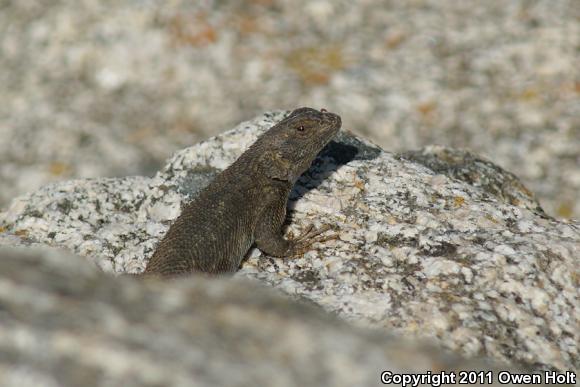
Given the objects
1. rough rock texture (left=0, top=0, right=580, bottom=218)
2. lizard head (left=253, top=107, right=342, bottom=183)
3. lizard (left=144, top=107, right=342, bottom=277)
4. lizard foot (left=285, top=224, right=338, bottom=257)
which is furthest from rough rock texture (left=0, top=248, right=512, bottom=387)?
rough rock texture (left=0, top=0, right=580, bottom=218)

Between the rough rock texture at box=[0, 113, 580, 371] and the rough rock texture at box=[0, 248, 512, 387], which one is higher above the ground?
the rough rock texture at box=[0, 113, 580, 371]

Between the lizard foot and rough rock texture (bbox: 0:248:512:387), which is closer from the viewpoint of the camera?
rough rock texture (bbox: 0:248:512:387)

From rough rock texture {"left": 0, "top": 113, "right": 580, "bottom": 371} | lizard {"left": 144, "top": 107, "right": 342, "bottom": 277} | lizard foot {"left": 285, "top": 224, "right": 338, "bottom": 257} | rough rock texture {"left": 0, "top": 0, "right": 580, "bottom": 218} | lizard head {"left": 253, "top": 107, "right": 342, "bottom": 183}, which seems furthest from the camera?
rough rock texture {"left": 0, "top": 0, "right": 580, "bottom": 218}

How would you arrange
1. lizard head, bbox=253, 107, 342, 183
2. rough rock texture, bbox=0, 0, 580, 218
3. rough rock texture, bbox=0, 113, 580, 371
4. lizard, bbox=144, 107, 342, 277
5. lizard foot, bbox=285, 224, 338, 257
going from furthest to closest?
rough rock texture, bbox=0, 0, 580, 218
lizard head, bbox=253, 107, 342, 183
lizard foot, bbox=285, 224, 338, 257
lizard, bbox=144, 107, 342, 277
rough rock texture, bbox=0, 113, 580, 371

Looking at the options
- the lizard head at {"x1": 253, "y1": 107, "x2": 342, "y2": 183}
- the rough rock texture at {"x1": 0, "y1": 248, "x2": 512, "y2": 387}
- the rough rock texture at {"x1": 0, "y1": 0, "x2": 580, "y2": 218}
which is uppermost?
the rough rock texture at {"x1": 0, "y1": 0, "x2": 580, "y2": 218}

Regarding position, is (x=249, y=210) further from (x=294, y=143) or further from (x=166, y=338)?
(x=166, y=338)

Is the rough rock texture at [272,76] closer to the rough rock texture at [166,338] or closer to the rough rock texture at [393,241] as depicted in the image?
the rough rock texture at [393,241]

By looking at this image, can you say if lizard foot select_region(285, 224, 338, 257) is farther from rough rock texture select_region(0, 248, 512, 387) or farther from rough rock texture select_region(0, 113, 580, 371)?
rough rock texture select_region(0, 248, 512, 387)
